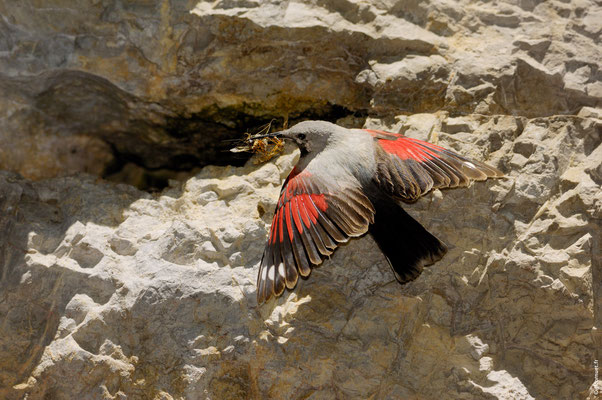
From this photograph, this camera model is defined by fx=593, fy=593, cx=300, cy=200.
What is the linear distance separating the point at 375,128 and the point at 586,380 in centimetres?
184

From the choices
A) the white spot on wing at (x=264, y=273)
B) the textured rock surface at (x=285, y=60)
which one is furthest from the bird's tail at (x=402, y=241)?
the textured rock surface at (x=285, y=60)

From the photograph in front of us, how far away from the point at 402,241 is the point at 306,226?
0.51 m

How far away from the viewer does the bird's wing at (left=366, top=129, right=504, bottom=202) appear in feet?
10.6

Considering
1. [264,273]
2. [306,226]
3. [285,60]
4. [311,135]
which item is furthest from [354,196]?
[285,60]

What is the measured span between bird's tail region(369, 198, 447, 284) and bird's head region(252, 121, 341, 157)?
1.69 ft

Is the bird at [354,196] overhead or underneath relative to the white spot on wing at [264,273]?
overhead

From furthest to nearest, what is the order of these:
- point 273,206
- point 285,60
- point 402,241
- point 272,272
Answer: point 285,60 → point 273,206 → point 402,241 → point 272,272

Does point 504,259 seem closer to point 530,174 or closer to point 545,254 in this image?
point 545,254

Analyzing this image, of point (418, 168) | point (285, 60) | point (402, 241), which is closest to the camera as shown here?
point (402, 241)

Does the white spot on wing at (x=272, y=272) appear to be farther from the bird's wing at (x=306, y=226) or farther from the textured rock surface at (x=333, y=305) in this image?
the textured rock surface at (x=333, y=305)

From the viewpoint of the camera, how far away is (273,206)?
3439mm

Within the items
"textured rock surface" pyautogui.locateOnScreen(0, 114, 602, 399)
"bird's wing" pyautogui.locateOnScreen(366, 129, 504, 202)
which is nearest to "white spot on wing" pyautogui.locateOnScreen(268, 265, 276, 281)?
"textured rock surface" pyautogui.locateOnScreen(0, 114, 602, 399)

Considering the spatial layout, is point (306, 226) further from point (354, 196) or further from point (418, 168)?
point (418, 168)

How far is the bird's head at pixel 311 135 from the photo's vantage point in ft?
11.4
